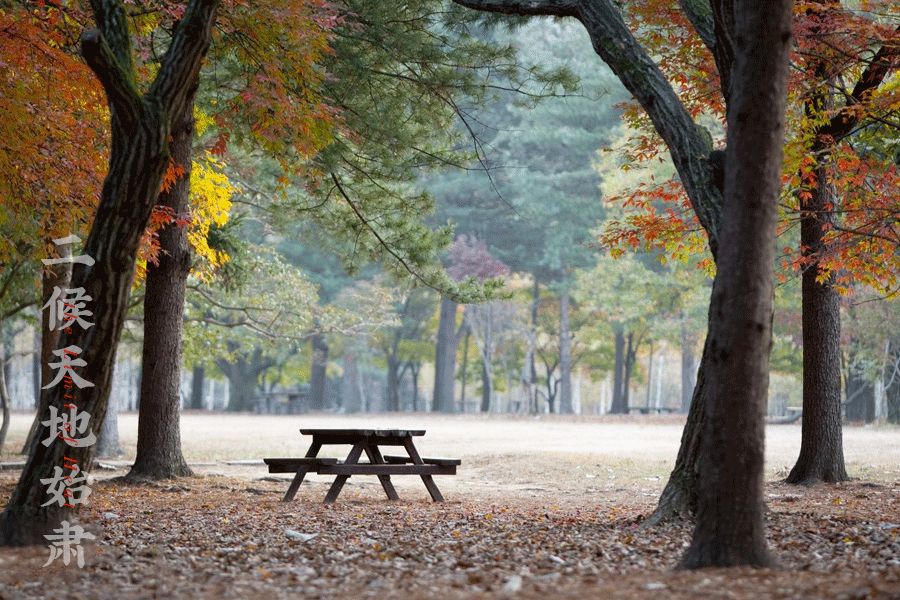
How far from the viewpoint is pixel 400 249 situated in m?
13.2

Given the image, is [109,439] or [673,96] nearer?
[673,96]

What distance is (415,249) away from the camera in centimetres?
1313

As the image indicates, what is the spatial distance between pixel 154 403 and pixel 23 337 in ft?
176

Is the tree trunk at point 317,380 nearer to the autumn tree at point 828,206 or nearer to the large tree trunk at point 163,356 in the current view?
the large tree trunk at point 163,356

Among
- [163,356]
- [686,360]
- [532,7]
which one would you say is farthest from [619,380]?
[532,7]

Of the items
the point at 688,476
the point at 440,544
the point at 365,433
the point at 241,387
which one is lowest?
the point at 440,544

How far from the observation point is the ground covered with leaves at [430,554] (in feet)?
15.7

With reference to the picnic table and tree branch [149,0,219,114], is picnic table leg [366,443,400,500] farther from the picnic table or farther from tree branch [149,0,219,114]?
tree branch [149,0,219,114]

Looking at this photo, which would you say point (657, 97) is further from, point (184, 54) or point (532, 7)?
point (184, 54)

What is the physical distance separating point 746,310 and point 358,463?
5.51 meters

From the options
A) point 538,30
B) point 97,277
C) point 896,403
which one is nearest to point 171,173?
point 97,277

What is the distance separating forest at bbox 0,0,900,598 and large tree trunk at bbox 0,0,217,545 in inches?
0.7

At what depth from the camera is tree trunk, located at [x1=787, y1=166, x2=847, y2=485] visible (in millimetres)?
11242

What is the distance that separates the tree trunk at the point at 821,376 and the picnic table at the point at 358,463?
172 inches
